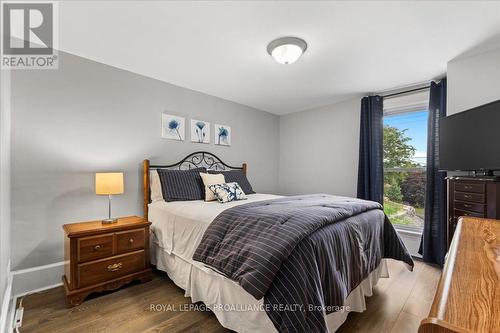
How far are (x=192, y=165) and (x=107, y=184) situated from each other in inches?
51.9

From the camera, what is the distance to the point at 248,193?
342 cm

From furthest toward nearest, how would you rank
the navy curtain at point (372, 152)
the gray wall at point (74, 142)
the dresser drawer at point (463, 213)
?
the navy curtain at point (372, 152) → the gray wall at point (74, 142) → the dresser drawer at point (463, 213)

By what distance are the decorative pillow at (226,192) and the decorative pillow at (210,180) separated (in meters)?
0.07

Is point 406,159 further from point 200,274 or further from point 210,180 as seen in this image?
point 200,274

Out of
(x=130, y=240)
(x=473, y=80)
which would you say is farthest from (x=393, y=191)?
(x=130, y=240)

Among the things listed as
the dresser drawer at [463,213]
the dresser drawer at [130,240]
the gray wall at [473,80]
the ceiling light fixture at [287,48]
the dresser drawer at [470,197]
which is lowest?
the dresser drawer at [130,240]

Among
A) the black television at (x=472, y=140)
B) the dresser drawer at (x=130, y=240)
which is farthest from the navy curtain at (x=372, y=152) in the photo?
the dresser drawer at (x=130, y=240)

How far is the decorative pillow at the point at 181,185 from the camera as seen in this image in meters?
2.66

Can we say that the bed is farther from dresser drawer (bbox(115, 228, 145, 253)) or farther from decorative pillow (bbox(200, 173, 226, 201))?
decorative pillow (bbox(200, 173, 226, 201))

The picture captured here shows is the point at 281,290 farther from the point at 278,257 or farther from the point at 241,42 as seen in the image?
the point at 241,42

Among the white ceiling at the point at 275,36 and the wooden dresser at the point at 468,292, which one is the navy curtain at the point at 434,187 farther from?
the wooden dresser at the point at 468,292

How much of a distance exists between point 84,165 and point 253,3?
2270 millimetres

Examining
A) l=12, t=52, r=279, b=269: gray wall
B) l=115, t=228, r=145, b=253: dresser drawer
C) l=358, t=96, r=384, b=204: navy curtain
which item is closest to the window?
l=358, t=96, r=384, b=204: navy curtain

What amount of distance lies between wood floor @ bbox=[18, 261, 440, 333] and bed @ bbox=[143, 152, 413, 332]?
0.11 meters
